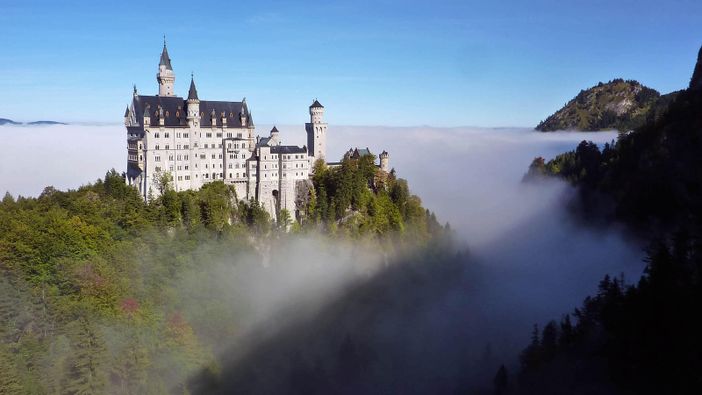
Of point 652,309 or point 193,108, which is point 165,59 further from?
point 652,309

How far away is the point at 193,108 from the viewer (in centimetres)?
7912

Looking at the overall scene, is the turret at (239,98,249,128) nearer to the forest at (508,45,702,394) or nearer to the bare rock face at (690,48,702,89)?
the forest at (508,45,702,394)

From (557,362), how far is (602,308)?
8089mm

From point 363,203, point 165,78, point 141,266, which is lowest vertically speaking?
point 141,266

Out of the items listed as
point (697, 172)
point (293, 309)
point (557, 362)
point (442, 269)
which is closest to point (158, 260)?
point (293, 309)

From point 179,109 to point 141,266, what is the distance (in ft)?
78.3

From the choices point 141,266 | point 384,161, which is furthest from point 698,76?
point 141,266

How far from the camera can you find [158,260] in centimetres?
6925

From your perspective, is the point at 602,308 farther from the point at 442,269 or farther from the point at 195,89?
the point at 195,89

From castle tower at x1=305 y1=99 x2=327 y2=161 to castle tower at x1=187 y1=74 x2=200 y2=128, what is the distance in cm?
1721

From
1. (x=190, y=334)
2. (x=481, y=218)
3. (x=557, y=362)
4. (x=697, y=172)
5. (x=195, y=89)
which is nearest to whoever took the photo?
(x=557, y=362)

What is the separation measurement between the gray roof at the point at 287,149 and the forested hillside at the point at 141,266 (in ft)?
17.1

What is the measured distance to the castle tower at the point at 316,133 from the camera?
87.1 meters

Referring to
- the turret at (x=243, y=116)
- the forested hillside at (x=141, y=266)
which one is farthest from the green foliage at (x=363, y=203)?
the turret at (x=243, y=116)
